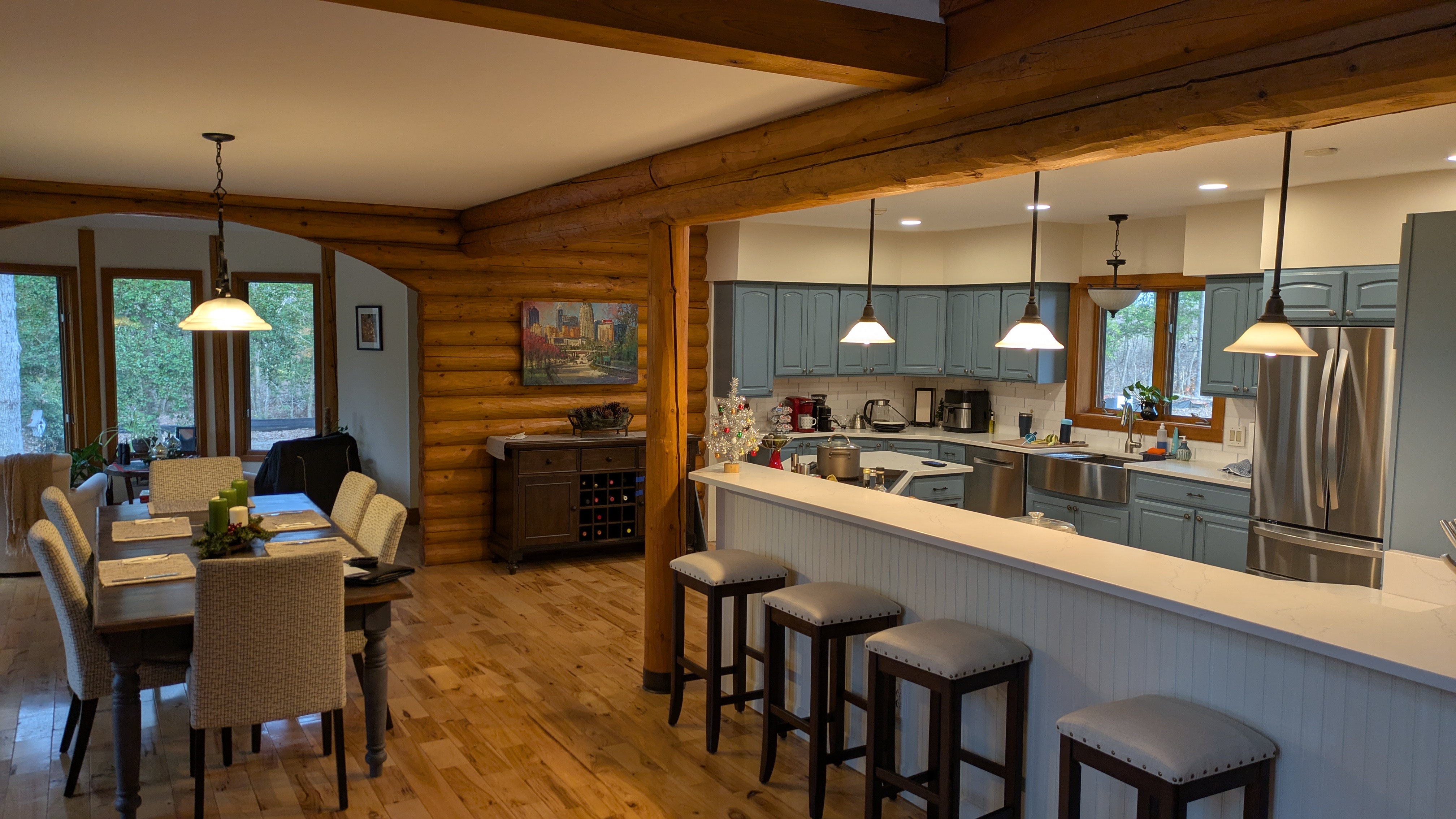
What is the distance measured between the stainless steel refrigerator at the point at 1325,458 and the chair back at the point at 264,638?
15.5 feet

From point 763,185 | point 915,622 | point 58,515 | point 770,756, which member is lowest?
point 770,756

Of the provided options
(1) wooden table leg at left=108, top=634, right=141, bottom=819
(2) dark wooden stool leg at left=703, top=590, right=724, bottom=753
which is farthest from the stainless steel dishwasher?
(1) wooden table leg at left=108, top=634, right=141, bottom=819

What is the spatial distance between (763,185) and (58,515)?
3.24 meters

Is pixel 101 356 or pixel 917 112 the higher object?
pixel 917 112

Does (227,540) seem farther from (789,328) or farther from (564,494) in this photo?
(789,328)

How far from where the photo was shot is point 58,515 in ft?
13.8

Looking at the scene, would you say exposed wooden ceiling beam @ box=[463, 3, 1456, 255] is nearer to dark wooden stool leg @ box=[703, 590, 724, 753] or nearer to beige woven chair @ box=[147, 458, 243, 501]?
dark wooden stool leg @ box=[703, 590, 724, 753]

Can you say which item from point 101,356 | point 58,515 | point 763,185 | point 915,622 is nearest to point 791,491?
point 915,622

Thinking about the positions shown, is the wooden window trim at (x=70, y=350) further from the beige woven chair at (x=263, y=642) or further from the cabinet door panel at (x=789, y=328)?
the beige woven chair at (x=263, y=642)

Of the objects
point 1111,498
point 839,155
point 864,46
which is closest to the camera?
point 864,46

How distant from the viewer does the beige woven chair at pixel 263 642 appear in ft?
10.9

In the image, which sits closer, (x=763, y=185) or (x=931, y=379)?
(x=763, y=185)

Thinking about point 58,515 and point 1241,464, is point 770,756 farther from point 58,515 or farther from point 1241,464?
point 1241,464

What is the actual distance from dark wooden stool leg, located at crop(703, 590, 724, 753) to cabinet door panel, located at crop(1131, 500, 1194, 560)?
322 centimetres
